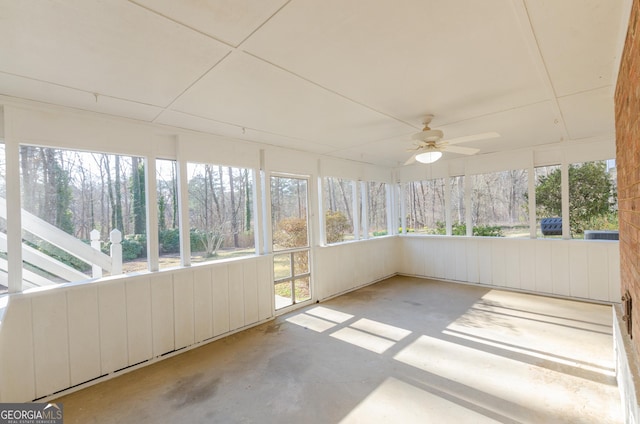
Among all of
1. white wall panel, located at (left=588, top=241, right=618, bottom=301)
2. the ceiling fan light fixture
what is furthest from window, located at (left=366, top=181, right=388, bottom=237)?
white wall panel, located at (left=588, top=241, right=618, bottom=301)

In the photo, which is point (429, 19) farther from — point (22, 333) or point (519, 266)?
point (519, 266)

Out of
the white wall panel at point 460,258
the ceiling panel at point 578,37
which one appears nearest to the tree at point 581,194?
the white wall panel at point 460,258

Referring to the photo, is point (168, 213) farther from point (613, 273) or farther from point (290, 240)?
point (613, 273)

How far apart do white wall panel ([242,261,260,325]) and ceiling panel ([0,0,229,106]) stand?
2.41m

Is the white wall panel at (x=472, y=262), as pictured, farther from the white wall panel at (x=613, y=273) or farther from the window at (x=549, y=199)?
the white wall panel at (x=613, y=273)

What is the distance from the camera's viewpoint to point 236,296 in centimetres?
376

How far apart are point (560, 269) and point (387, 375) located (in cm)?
396

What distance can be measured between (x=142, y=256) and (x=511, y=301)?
17.4ft

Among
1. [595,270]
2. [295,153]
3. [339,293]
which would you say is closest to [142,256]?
[295,153]

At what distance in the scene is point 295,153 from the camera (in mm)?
4598

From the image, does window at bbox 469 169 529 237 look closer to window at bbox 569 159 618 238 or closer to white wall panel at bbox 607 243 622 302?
window at bbox 569 159 618 238

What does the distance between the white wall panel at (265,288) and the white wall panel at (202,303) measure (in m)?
0.72

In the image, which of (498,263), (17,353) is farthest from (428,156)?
(17,353)

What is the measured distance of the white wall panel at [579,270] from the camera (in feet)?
14.8
